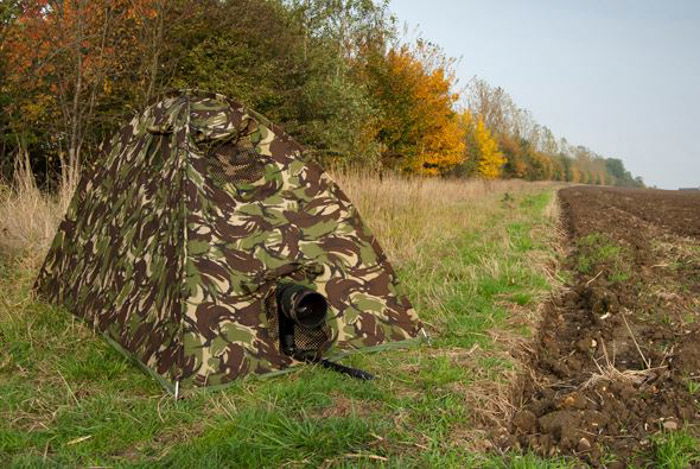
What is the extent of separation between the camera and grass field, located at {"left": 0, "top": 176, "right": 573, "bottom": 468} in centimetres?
274

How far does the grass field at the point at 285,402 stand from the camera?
2740 mm

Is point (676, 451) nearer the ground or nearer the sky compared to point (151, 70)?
nearer the ground

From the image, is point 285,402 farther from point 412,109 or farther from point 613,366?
point 412,109

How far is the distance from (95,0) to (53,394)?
32.5 ft

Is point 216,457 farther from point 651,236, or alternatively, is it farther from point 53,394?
point 651,236

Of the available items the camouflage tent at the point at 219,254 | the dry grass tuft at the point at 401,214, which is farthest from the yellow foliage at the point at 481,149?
the camouflage tent at the point at 219,254

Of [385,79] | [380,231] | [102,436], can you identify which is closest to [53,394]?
[102,436]

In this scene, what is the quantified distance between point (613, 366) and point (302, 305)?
6.39 ft

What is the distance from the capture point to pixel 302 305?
3883mm

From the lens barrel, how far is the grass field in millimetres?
309

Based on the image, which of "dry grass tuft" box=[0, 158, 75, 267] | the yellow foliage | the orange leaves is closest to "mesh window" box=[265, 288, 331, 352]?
"dry grass tuft" box=[0, 158, 75, 267]

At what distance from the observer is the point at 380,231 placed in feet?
27.4

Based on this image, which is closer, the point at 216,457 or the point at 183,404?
the point at 216,457

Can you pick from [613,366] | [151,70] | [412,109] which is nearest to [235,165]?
[613,366]
